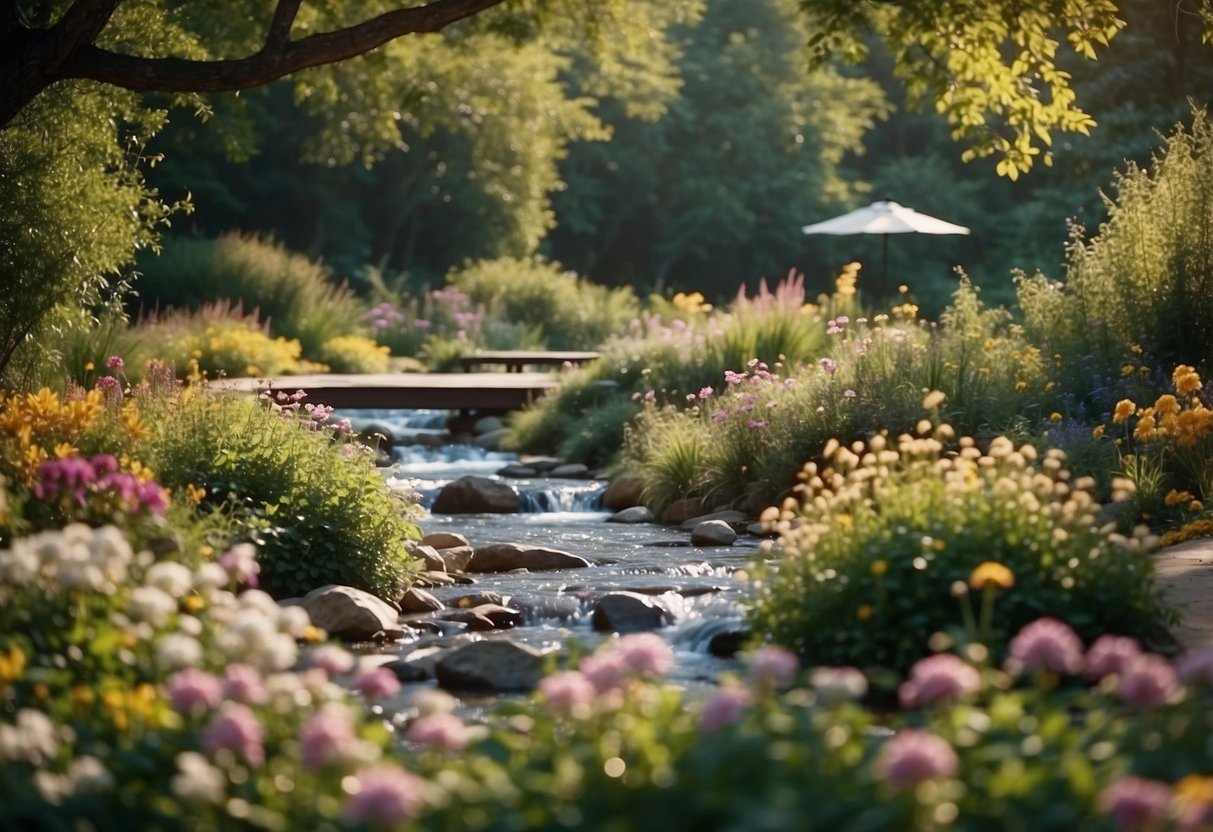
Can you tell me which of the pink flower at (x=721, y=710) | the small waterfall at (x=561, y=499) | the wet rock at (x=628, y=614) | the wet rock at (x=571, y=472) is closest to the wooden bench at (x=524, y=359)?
the wet rock at (x=571, y=472)

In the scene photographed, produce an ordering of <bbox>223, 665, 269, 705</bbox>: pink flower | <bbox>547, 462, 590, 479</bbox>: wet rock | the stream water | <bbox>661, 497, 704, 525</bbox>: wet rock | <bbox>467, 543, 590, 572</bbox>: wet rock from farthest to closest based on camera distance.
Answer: <bbox>547, 462, 590, 479</bbox>: wet rock, <bbox>661, 497, 704, 525</bbox>: wet rock, <bbox>467, 543, 590, 572</bbox>: wet rock, the stream water, <bbox>223, 665, 269, 705</bbox>: pink flower

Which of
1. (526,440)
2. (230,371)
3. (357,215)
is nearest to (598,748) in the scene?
(526,440)

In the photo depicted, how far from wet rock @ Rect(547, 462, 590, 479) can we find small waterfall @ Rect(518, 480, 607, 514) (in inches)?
37.2

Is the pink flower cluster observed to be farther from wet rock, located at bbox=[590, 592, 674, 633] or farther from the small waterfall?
the small waterfall

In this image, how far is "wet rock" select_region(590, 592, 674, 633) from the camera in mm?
7980

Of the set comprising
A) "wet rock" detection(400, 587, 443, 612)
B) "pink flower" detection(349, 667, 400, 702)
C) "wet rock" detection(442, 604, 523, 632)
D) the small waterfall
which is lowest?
the small waterfall

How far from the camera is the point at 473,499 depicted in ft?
42.9

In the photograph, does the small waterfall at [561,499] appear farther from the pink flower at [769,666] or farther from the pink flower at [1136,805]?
the pink flower at [1136,805]

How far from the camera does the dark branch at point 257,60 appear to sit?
30.3 ft

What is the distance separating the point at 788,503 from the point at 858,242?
111 ft

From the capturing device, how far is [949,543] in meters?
6.27

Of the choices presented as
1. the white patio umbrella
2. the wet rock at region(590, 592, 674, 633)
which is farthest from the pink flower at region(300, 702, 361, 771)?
the white patio umbrella

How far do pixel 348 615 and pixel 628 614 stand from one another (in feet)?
4.25

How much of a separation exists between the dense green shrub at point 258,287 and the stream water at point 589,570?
21.4ft
